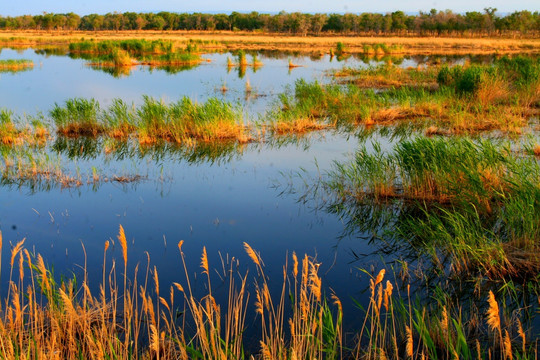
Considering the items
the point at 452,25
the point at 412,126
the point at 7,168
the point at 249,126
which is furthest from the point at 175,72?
the point at 452,25

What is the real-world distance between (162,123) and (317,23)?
67.4 m

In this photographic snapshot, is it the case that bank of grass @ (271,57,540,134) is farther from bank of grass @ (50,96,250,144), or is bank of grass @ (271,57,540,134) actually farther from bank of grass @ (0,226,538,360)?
bank of grass @ (0,226,538,360)

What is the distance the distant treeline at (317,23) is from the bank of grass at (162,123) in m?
60.4

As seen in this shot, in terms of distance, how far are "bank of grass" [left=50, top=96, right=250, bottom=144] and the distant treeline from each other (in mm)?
60418

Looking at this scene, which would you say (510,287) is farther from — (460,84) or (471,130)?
(460,84)

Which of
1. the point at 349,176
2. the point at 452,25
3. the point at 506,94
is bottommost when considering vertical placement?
the point at 349,176

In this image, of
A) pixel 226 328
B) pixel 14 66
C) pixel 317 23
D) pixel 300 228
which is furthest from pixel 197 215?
pixel 317 23

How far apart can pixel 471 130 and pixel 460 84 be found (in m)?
3.84

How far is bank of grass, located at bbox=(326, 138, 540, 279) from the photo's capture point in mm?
5625

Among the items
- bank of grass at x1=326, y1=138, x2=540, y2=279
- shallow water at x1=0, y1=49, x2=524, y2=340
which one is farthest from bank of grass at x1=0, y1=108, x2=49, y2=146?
bank of grass at x1=326, y1=138, x2=540, y2=279

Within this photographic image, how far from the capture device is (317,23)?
75625mm

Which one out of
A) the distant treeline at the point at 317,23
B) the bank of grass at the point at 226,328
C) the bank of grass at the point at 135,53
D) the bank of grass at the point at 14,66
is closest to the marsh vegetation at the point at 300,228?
the bank of grass at the point at 226,328

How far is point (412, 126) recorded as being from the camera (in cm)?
1377

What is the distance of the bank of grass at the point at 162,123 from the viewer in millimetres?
12234
